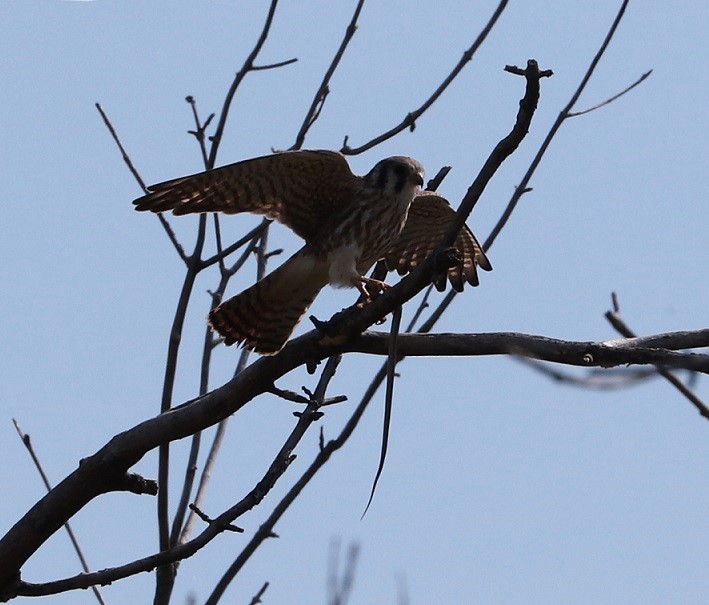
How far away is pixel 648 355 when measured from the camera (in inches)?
105

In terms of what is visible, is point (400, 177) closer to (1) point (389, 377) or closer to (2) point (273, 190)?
(2) point (273, 190)

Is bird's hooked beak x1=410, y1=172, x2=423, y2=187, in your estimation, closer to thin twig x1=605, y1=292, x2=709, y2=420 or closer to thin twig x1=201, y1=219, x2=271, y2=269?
thin twig x1=201, y1=219, x2=271, y2=269

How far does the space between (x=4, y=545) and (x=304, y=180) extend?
2.08 meters

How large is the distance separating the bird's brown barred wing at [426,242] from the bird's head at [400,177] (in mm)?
256

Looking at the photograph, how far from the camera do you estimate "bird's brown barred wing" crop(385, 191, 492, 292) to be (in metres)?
5.06

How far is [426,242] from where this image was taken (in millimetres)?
5105

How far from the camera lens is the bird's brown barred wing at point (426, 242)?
506cm

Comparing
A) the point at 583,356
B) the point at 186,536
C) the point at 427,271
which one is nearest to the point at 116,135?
the point at 186,536

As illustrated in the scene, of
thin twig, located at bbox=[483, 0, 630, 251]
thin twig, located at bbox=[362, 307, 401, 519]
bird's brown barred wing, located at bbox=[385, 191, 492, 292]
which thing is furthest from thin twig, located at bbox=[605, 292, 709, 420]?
bird's brown barred wing, located at bbox=[385, 191, 492, 292]

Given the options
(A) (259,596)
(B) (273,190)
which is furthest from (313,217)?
(A) (259,596)

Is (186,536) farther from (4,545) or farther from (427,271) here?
(427,271)

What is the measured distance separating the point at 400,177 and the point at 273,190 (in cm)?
53

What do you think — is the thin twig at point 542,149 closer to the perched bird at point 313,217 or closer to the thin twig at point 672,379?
the perched bird at point 313,217

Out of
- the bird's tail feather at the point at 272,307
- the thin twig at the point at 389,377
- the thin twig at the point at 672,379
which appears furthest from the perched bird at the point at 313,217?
the thin twig at the point at 672,379
